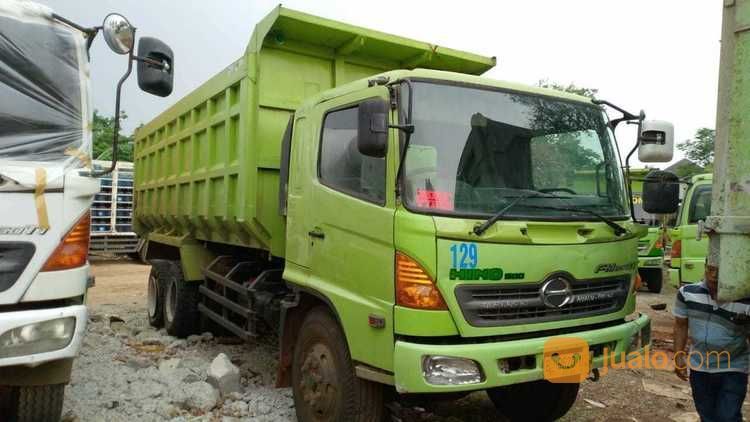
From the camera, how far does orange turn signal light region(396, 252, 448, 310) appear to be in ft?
9.19

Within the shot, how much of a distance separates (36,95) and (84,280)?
1093mm

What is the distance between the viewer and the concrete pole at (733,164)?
2.74 metres

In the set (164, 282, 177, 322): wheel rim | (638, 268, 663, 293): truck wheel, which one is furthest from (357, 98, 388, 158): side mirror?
(638, 268, 663, 293): truck wheel

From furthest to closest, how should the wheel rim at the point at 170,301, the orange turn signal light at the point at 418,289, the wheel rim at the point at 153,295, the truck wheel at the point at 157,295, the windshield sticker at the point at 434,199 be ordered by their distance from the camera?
1. the wheel rim at the point at 153,295
2. the truck wheel at the point at 157,295
3. the wheel rim at the point at 170,301
4. the windshield sticker at the point at 434,199
5. the orange turn signal light at the point at 418,289

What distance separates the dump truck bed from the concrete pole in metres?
2.44

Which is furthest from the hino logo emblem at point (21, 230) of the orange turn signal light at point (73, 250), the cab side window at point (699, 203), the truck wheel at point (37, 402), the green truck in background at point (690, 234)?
the cab side window at point (699, 203)

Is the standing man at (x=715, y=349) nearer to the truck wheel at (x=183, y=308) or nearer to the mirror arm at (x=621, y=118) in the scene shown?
the mirror arm at (x=621, y=118)

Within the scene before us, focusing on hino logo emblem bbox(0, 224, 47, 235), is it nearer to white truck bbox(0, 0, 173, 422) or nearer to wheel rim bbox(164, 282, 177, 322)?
white truck bbox(0, 0, 173, 422)

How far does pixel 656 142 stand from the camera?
3.64 metres

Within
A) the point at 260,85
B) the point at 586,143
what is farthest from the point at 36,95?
the point at 586,143

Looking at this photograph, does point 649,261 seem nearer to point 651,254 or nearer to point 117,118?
Answer: point 651,254

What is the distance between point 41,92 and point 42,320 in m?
1.31

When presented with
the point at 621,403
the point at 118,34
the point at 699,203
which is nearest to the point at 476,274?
the point at 118,34

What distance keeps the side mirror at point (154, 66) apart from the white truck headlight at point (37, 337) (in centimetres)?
141
